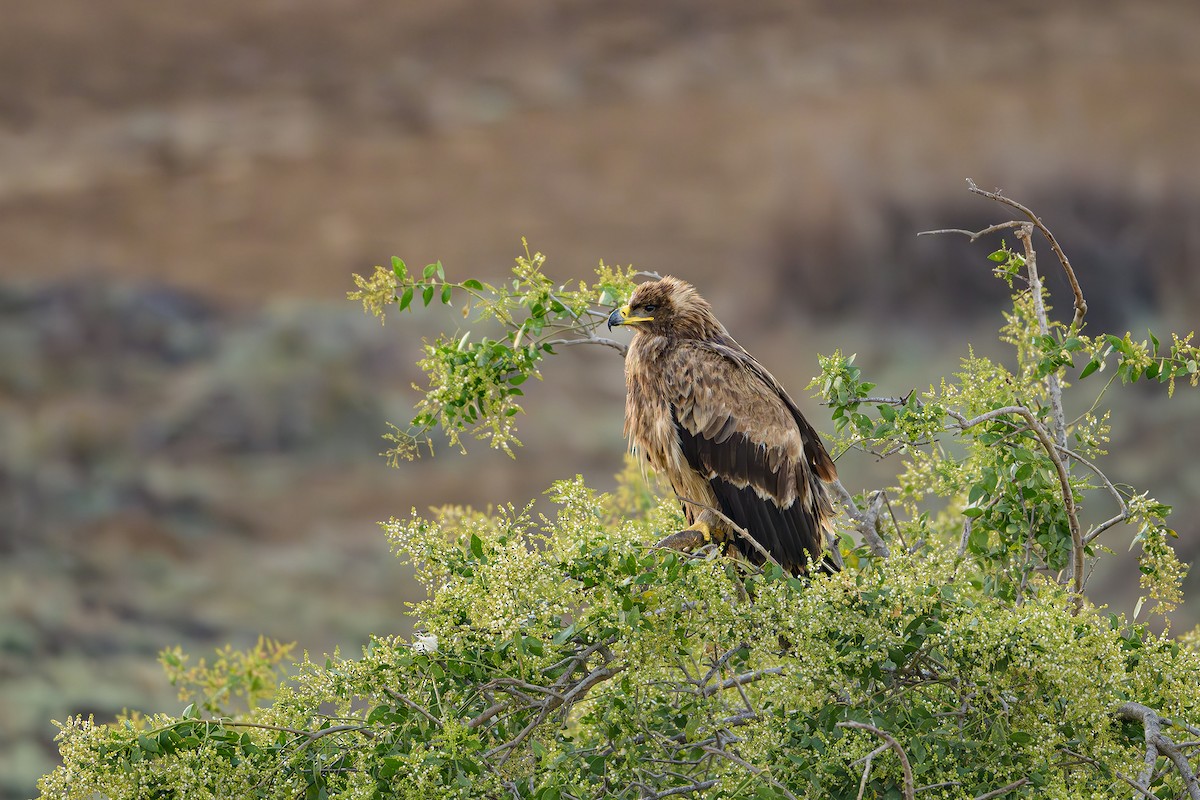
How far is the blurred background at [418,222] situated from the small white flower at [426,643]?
14206 millimetres

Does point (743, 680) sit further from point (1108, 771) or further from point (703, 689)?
point (1108, 771)

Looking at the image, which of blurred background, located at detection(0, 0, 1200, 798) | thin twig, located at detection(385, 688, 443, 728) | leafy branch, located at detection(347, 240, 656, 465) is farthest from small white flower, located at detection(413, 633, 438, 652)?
blurred background, located at detection(0, 0, 1200, 798)

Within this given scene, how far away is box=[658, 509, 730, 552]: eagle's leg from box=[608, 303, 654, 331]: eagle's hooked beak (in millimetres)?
726

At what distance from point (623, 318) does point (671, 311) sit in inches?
10.9

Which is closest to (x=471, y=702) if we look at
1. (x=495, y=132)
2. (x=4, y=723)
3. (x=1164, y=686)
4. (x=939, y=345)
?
(x=1164, y=686)

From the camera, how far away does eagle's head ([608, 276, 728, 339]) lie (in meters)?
4.42

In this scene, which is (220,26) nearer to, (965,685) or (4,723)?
(4,723)

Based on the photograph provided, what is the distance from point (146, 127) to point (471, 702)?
18362 millimetres

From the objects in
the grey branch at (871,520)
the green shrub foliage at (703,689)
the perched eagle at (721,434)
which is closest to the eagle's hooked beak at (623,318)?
the perched eagle at (721,434)

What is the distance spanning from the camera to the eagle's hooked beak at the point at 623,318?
166 inches

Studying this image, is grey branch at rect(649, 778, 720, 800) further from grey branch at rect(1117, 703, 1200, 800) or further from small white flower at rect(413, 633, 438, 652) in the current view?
grey branch at rect(1117, 703, 1200, 800)

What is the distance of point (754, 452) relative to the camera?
4203 millimetres

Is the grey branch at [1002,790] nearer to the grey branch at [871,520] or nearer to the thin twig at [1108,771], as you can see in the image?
the thin twig at [1108,771]

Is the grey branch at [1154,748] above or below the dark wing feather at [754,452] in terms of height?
below
